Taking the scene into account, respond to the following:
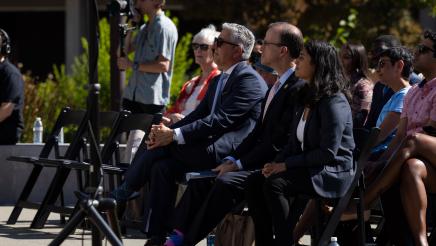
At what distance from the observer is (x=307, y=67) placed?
25.4 feet

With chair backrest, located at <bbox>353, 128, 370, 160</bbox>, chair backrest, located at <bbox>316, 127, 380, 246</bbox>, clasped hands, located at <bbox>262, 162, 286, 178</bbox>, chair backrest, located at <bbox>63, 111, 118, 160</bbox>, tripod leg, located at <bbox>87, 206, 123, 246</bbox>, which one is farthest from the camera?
chair backrest, located at <bbox>63, 111, 118, 160</bbox>

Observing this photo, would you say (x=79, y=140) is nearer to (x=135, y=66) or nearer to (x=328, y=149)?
(x=135, y=66)

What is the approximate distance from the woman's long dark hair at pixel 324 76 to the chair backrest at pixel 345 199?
426 mm

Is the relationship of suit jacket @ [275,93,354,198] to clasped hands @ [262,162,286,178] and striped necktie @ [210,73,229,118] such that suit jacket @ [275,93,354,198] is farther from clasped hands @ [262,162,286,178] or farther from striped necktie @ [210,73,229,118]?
striped necktie @ [210,73,229,118]

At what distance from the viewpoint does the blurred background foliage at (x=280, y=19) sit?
16.8m

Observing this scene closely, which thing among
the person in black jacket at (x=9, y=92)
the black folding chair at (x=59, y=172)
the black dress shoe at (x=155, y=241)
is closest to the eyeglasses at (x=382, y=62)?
the black dress shoe at (x=155, y=241)

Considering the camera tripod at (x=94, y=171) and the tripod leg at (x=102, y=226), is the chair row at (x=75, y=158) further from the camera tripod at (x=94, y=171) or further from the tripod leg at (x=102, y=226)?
the tripod leg at (x=102, y=226)

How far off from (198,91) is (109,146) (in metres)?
1.17

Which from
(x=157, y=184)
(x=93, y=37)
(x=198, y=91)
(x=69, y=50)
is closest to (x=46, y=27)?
(x=69, y=50)

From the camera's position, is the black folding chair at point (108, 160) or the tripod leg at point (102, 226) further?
the black folding chair at point (108, 160)

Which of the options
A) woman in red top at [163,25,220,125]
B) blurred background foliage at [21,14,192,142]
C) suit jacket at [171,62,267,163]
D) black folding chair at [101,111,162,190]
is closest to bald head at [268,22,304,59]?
suit jacket at [171,62,267,163]

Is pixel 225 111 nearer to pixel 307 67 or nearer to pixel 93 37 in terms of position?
pixel 307 67

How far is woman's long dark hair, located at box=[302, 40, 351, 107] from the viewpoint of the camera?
7.59 meters

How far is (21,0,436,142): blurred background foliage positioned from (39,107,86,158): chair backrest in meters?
5.20
